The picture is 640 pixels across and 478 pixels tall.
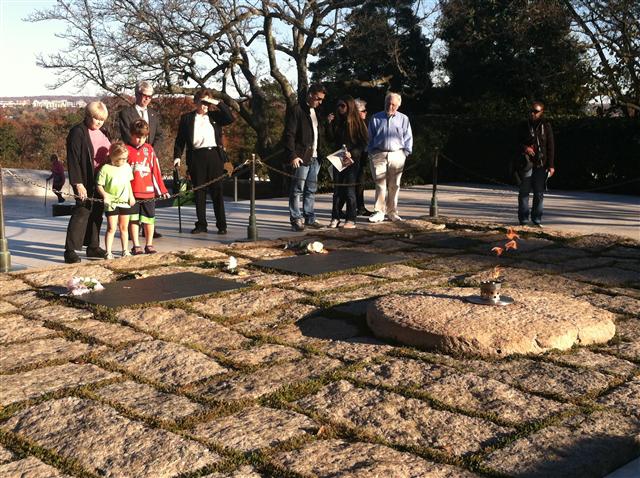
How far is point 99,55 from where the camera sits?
2069 centimetres

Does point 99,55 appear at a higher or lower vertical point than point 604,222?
higher

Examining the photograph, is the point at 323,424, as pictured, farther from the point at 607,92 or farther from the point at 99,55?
the point at 99,55

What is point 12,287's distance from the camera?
6.32m

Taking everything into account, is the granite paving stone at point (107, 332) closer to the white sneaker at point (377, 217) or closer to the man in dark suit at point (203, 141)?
the man in dark suit at point (203, 141)

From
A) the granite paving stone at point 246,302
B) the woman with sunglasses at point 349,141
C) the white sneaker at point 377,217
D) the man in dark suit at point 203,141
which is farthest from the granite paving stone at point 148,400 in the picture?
the white sneaker at point 377,217

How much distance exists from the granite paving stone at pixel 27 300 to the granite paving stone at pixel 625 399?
12.3ft

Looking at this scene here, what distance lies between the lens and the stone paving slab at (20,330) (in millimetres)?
4922

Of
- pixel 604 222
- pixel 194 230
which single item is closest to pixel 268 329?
A: pixel 194 230

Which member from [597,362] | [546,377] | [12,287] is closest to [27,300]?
Answer: [12,287]

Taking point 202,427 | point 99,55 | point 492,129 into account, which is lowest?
point 202,427

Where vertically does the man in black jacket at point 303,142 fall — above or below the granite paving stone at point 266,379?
above

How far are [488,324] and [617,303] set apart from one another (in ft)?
5.79

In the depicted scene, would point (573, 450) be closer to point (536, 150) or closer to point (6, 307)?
point (6, 307)

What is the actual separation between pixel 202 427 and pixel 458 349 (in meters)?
1.60
